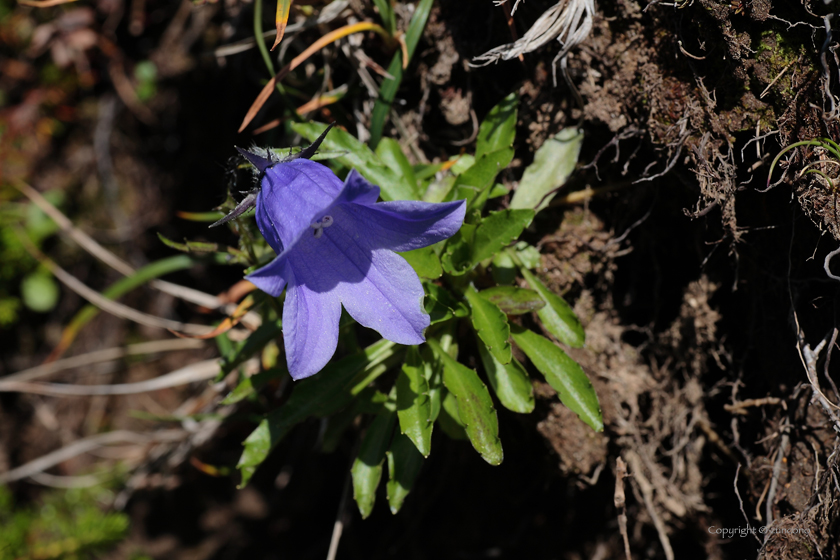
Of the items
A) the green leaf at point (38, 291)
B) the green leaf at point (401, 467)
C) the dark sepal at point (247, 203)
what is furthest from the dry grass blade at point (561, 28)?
the green leaf at point (38, 291)

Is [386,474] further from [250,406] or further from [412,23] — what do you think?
[412,23]

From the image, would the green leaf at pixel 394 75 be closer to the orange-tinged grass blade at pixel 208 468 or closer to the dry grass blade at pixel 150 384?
the dry grass blade at pixel 150 384

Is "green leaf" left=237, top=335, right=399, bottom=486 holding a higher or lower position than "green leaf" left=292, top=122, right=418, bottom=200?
lower

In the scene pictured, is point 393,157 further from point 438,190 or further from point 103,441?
point 103,441

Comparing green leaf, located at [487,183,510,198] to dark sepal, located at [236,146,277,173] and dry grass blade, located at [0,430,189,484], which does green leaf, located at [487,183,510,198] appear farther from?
dry grass blade, located at [0,430,189,484]

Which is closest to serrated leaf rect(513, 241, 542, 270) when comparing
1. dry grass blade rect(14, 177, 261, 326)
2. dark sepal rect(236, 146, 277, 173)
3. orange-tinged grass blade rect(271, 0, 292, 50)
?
dark sepal rect(236, 146, 277, 173)

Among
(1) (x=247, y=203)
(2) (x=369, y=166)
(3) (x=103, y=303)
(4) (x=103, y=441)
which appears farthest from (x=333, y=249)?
(4) (x=103, y=441)

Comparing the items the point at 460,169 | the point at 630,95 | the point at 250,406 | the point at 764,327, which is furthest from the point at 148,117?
the point at 764,327
